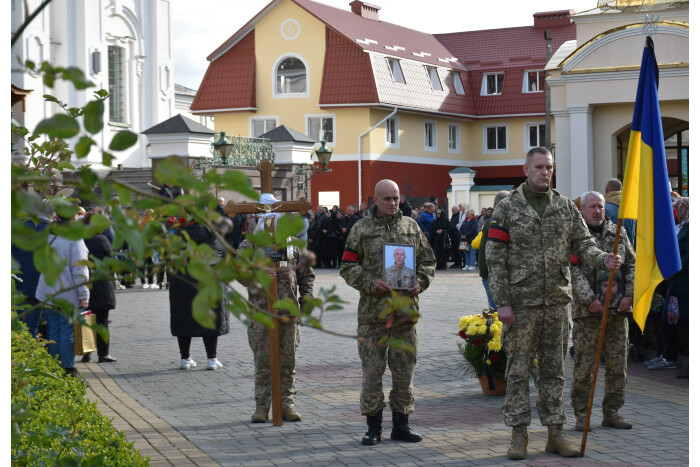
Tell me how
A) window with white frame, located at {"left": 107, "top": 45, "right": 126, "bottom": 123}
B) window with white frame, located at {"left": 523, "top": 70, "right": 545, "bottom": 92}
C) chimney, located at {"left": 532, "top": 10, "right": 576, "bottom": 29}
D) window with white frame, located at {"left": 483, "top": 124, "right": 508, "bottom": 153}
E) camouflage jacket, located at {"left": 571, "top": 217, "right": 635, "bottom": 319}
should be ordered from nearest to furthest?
camouflage jacket, located at {"left": 571, "top": 217, "right": 635, "bottom": 319}, window with white frame, located at {"left": 107, "top": 45, "right": 126, "bottom": 123}, window with white frame, located at {"left": 523, "top": 70, "right": 545, "bottom": 92}, window with white frame, located at {"left": 483, "top": 124, "right": 508, "bottom": 153}, chimney, located at {"left": 532, "top": 10, "right": 576, "bottom": 29}

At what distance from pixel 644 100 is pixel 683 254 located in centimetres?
369

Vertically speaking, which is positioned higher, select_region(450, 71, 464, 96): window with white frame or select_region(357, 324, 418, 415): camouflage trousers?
select_region(450, 71, 464, 96): window with white frame

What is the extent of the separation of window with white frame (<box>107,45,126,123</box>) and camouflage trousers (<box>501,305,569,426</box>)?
30.9 m

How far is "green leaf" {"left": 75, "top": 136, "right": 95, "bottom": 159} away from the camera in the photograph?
2.17 meters

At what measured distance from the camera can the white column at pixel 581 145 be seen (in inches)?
856

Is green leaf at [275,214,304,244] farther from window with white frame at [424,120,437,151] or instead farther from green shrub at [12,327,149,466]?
window with white frame at [424,120,437,151]

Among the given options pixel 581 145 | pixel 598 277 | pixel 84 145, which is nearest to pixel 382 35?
pixel 581 145

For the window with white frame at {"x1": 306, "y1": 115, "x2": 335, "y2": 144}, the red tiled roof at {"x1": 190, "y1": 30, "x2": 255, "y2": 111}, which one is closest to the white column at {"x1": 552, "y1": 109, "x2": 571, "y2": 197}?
the window with white frame at {"x1": 306, "y1": 115, "x2": 335, "y2": 144}

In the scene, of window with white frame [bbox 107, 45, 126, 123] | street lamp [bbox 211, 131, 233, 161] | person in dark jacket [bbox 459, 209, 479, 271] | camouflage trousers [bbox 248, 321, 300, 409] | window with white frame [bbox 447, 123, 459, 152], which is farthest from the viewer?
window with white frame [bbox 447, 123, 459, 152]

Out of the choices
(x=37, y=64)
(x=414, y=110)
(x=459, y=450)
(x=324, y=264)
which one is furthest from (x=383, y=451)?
(x=414, y=110)

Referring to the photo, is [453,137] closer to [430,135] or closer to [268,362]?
[430,135]

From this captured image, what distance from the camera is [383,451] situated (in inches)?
286

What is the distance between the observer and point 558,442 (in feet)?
23.2
